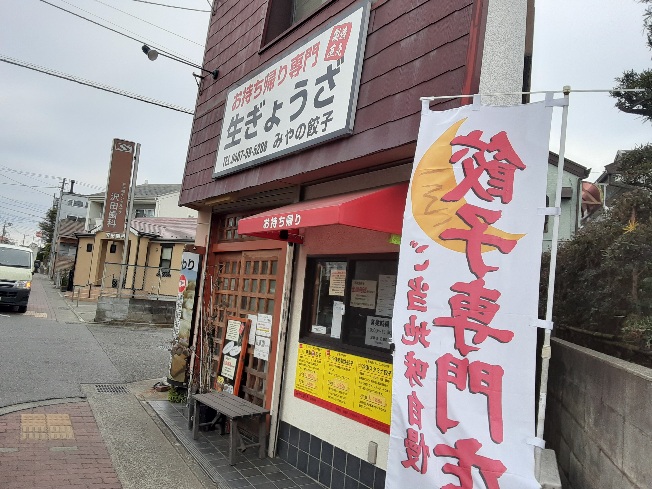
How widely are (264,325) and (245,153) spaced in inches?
87.9

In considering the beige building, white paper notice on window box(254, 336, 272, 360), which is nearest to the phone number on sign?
white paper notice on window box(254, 336, 272, 360)

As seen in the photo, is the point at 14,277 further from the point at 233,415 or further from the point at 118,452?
the point at 233,415

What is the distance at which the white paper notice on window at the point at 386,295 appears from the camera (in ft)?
15.0

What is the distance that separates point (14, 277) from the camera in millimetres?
15844

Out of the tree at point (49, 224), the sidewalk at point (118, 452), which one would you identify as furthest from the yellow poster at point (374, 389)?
the tree at point (49, 224)

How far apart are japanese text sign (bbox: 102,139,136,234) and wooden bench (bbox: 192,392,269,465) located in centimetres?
1240

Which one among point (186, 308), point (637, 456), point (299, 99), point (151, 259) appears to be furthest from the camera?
point (151, 259)

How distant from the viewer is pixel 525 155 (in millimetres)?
2695

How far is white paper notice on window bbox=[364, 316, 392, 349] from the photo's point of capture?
14.9 ft

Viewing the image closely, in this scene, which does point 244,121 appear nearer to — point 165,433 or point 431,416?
point 165,433

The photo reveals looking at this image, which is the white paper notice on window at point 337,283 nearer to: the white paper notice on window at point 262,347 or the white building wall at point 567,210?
the white paper notice on window at point 262,347

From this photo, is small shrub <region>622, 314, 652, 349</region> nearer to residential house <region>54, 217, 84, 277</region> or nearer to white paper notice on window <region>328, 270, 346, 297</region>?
white paper notice on window <region>328, 270, 346, 297</region>

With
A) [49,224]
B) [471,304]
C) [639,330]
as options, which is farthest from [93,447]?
[49,224]

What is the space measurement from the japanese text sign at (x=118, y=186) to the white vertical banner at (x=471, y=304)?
15.7 m
